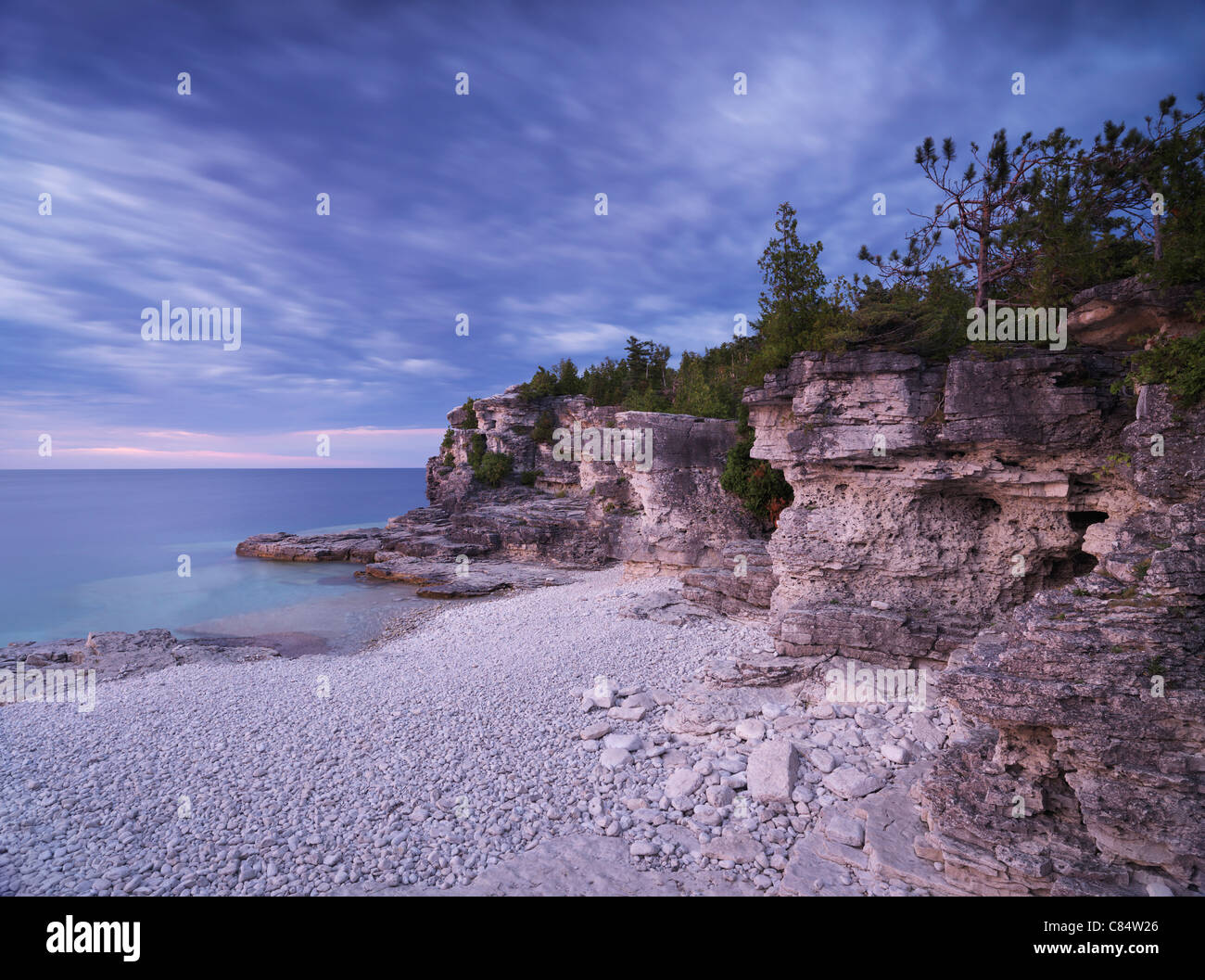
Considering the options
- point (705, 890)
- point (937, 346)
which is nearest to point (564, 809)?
point (705, 890)

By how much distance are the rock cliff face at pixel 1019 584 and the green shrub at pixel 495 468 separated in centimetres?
2702

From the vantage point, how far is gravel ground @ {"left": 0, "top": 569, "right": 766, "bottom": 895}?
6.83 metres

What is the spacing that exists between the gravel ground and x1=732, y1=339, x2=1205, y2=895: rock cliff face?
138 inches

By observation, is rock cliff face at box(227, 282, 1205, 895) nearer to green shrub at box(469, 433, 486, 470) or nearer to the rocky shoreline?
the rocky shoreline

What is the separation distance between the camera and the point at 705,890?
6.19 meters

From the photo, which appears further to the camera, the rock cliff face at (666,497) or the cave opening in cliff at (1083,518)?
the rock cliff face at (666,497)

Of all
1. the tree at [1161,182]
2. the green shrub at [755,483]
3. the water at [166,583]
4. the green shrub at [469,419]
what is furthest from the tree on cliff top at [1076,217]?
the green shrub at [469,419]

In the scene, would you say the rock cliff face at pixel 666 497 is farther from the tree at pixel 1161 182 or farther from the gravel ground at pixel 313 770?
the tree at pixel 1161 182

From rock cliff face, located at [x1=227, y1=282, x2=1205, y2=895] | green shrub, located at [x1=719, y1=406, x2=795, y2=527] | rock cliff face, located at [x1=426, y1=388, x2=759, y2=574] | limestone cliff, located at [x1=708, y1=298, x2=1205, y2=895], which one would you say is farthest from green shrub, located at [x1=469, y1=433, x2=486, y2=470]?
limestone cliff, located at [x1=708, y1=298, x2=1205, y2=895]

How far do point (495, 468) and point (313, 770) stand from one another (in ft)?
103

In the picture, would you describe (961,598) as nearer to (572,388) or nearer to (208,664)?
(208,664)

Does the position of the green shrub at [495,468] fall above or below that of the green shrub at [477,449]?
below

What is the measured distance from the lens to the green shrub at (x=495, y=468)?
3969cm

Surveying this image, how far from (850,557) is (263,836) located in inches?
466
